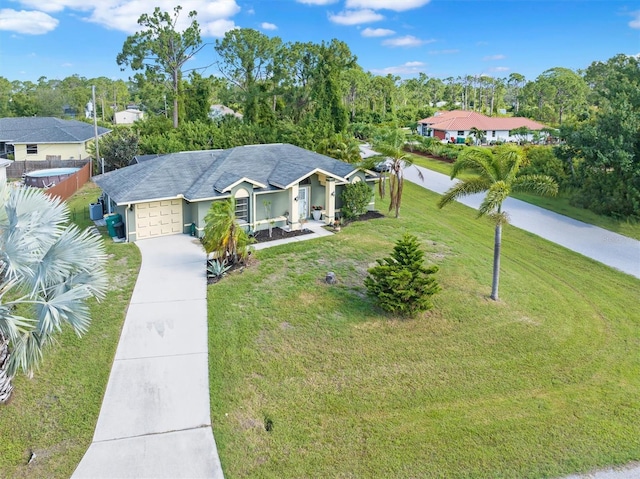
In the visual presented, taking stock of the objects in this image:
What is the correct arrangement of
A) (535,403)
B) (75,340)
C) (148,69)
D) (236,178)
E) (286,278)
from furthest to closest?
1. (148,69)
2. (236,178)
3. (286,278)
4. (75,340)
5. (535,403)

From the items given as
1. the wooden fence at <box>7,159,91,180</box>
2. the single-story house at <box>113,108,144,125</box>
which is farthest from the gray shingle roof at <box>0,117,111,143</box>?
the single-story house at <box>113,108,144,125</box>

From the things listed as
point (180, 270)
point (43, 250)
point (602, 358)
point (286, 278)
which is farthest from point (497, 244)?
point (43, 250)

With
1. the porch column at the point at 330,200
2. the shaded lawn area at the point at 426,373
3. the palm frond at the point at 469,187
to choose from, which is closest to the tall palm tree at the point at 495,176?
the palm frond at the point at 469,187

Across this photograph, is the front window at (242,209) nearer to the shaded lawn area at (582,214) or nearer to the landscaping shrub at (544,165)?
the shaded lawn area at (582,214)

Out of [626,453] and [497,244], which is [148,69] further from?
[626,453]

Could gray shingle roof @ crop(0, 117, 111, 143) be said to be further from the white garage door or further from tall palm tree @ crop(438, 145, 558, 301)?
tall palm tree @ crop(438, 145, 558, 301)

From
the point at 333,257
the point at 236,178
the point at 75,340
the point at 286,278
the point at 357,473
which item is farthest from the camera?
the point at 236,178

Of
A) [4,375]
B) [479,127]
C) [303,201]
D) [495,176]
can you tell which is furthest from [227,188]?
[479,127]
